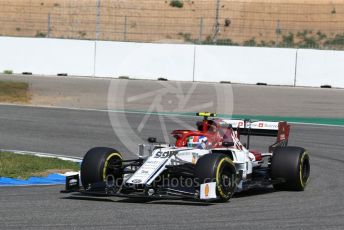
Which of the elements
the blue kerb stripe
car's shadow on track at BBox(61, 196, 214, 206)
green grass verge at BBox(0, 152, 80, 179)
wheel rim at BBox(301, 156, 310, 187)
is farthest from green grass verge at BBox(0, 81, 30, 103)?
car's shadow on track at BBox(61, 196, 214, 206)

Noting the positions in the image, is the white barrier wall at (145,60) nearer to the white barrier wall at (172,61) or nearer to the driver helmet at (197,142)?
the white barrier wall at (172,61)

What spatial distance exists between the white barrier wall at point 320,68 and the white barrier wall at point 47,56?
8.44 meters

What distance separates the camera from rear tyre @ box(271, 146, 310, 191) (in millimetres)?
12047

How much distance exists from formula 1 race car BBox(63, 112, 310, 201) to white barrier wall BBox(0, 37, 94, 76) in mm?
20297

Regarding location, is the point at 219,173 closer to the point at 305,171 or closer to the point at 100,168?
the point at 100,168

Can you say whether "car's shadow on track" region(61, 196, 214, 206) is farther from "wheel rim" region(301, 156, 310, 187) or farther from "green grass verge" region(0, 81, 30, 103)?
"green grass verge" region(0, 81, 30, 103)

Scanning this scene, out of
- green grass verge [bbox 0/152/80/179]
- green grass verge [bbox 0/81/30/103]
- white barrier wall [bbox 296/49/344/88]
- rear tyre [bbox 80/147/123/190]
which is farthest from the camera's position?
white barrier wall [bbox 296/49/344/88]

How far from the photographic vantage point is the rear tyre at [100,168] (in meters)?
11.3

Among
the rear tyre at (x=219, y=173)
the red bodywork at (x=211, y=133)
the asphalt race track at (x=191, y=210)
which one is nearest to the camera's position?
the asphalt race track at (x=191, y=210)

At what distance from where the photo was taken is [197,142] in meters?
11.8

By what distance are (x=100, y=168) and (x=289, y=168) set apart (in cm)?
280

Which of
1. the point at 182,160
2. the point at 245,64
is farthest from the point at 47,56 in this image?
the point at 182,160

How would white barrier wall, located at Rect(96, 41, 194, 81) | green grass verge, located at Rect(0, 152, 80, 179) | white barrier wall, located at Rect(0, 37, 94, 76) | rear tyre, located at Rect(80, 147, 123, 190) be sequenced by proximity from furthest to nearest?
white barrier wall, located at Rect(0, 37, 94, 76) → white barrier wall, located at Rect(96, 41, 194, 81) → green grass verge, located at Rect(0, 152, 80, 179) → rear tyre, located at Rect(80, 147, 123, 190)

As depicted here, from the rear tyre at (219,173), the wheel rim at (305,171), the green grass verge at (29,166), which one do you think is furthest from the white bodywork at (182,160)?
the green grass verge at (29,166)
